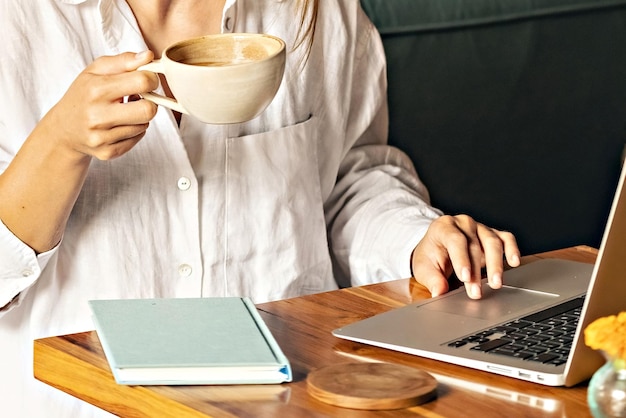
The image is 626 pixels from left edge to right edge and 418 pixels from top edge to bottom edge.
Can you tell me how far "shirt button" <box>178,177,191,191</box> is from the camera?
126 cm

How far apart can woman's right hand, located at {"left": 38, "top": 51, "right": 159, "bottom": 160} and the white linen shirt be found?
7.5 inches

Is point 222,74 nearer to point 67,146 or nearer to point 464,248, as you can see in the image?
point 67,146

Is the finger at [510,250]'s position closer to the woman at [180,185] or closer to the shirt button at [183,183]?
the woman at [180,185]

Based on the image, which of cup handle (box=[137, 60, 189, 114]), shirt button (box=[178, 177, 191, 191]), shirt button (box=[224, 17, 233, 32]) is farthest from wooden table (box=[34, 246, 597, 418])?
shirt button (box=[224, 17, 233, 32])

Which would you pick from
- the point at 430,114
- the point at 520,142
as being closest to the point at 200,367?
the point at 430,114

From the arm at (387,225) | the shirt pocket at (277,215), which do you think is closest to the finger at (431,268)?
the arm at (387,225)

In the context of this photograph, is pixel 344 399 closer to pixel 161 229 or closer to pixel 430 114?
pixel 161 229

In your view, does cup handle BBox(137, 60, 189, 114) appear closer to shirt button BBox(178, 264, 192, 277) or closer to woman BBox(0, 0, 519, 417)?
woman BBox(0, 0, 519, 417)

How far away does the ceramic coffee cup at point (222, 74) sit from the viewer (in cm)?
90

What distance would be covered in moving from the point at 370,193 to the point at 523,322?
0.53m

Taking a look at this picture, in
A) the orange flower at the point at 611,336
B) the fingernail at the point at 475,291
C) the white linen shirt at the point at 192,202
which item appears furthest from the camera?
the white linen shirt at the point at 192,202

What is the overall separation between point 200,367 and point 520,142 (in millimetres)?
1242

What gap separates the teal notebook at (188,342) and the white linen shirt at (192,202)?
28cm

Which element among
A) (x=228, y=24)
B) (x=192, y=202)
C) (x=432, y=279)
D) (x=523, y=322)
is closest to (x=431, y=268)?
(x=432, y=279)
